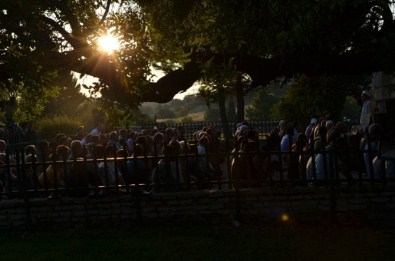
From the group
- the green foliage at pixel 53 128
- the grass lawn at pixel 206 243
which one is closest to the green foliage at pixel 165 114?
the green foliage at pixel 53 128

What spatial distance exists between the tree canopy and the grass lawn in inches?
80.0

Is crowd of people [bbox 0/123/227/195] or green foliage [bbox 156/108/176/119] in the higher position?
green foliage [bbox 156/108/176/119]

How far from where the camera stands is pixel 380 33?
932 centimetres

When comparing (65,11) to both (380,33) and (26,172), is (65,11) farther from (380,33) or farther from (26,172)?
(380,33)

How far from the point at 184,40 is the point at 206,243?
10.6 ft

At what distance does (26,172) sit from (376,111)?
10.0m

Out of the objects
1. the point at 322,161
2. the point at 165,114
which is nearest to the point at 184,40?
the point at 322,161

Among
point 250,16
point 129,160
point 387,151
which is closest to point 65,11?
point 250,16

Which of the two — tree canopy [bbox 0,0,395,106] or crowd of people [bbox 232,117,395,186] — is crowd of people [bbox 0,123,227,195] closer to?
crowd of people [bbox 232,117,395,186]

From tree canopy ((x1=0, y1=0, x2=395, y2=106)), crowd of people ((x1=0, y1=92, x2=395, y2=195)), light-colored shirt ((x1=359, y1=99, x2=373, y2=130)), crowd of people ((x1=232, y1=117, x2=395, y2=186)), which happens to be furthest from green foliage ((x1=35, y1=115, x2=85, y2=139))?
crowd of people ((x1=232, y1=117, x2=395, y2=186))

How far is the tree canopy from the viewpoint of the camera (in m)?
6.50

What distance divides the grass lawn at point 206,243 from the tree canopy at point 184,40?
80.0 inches

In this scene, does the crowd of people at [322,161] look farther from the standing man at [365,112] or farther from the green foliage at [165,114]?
the green foliage at [165,114]

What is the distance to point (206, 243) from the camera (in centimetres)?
804
